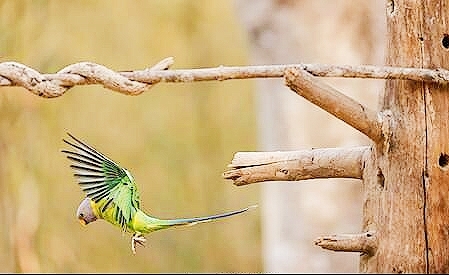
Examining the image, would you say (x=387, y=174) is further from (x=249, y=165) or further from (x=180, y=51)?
(x=180, y=51)

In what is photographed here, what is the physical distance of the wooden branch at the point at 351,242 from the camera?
85cm

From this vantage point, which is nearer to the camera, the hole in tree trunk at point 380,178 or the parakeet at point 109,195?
the parakeet at point 109,195

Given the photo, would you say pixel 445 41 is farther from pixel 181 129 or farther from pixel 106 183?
pixel 181 129

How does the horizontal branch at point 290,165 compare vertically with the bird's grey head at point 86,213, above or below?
above

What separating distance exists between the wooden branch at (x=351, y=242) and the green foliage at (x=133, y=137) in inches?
30.8

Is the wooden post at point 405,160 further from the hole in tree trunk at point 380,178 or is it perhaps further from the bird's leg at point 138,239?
the bird's leg at point 138,239

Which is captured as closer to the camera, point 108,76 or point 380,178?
point 108,76

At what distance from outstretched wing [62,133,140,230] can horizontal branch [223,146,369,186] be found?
0.12 m

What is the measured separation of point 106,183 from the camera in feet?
2.31

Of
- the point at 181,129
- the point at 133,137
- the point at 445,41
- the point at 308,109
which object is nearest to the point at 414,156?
the point at 445,41

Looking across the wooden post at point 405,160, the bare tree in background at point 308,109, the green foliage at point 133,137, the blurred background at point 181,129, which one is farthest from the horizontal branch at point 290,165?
the bare tree in background at point 308,109

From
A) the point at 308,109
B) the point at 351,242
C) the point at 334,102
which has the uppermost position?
the point at 308,109

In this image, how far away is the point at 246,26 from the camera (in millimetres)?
2070

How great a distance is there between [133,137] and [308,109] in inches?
28.9
